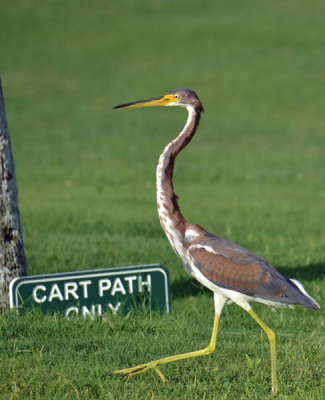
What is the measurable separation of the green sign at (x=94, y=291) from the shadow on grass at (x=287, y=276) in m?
1.08

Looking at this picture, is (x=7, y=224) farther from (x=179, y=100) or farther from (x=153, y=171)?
(x=153, y=171)

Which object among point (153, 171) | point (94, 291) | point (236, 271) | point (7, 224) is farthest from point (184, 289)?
point (153, 171)

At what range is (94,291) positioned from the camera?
6.12 meters

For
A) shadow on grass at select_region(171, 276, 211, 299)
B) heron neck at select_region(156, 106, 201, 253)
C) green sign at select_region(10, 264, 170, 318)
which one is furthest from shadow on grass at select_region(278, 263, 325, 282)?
heron neck at select_region(156, 106, 201, 253)

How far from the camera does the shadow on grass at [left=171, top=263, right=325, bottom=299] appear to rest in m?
7.62

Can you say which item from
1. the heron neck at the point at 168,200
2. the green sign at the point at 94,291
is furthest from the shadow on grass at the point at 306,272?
the heron neck at the point at 168,200

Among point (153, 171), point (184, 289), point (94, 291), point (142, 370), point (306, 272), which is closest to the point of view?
point (142, 370)

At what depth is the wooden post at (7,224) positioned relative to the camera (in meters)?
6.17

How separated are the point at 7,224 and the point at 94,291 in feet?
3.07

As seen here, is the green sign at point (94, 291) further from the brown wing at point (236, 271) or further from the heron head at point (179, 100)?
the heron head at point (179, 100)

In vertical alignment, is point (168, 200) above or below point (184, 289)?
above

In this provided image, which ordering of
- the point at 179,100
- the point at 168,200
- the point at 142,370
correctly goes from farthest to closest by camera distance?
the point at 179,100 < the point at 168,200 < the point at 142,370

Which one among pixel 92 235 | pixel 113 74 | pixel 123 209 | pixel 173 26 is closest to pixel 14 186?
pixel 92 235

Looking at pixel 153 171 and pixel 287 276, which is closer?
pixel 287 276
